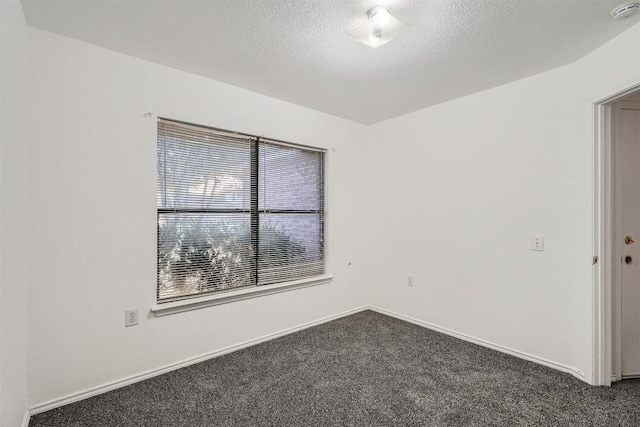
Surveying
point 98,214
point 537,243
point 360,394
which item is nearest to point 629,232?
point 537,243

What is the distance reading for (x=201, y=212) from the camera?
271 centimetres

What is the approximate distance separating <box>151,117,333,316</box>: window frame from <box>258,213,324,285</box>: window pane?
4 cm

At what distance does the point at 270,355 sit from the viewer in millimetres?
2781

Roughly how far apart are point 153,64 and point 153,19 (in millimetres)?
612

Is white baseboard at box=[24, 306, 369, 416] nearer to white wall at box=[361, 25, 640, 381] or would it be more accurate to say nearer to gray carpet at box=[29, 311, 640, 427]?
gray carpet at box=[29, 311, 640, 427]

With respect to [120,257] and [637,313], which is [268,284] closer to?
[120,257]

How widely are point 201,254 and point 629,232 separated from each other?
346 cm

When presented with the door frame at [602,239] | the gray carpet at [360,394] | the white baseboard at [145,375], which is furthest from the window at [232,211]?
the door frame at [602,239]

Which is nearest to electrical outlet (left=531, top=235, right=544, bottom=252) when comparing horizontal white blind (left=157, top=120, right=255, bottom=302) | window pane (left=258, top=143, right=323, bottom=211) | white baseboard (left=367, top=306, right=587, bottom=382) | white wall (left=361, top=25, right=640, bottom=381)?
white wall (left=361, top=25, right=640, bottom=381)

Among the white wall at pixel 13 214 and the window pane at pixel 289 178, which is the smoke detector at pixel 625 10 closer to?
the window pane at pixel 289 178

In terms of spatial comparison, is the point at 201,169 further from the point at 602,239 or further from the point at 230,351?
the point at 602,239

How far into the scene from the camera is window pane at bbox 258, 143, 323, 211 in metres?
3.15

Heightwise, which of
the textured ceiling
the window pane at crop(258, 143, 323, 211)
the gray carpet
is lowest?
the gray carpet

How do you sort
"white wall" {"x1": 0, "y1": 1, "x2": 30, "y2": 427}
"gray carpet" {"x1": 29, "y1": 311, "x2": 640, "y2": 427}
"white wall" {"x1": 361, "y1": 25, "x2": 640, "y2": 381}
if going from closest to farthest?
1. "white wall" {"x1": 0, "y1": 1, "x2": 30, "y2": 427}
2. "gray carpet" {"x1": 29, "y1": 311, "x2": 640, "y2": 427}
3. "white wall" {"x1": 361, "y1": 25, "x2": 640, "y2": 381}
